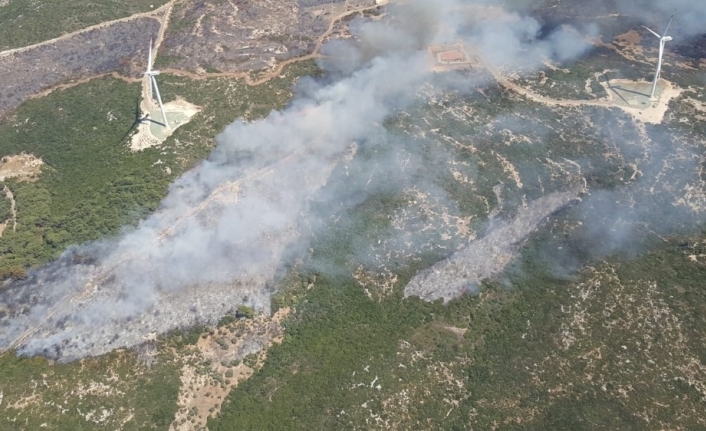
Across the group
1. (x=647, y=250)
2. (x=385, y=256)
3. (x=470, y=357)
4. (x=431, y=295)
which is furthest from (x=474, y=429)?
(x=647, y=250)

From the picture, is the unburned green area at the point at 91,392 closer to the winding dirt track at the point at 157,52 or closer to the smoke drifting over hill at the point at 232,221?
the smoke drifting over hill at the point at 232,221

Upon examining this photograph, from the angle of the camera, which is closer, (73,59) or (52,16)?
(73,59)

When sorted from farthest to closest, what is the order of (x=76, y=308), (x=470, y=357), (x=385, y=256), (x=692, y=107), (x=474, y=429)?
(x=692, y=107), (x=385, y=256), (x=76, y=308), (x=470, y=357), (x=474, y=429)

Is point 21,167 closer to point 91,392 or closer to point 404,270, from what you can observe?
point 91,392

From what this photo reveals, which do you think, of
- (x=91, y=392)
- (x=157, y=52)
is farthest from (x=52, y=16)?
(x=91, y=392)

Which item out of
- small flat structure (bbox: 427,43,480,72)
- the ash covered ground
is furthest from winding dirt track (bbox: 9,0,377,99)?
small flat structure (bbox: 427,43,480,72)

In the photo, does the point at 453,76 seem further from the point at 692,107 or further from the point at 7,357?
the point at 7,357
